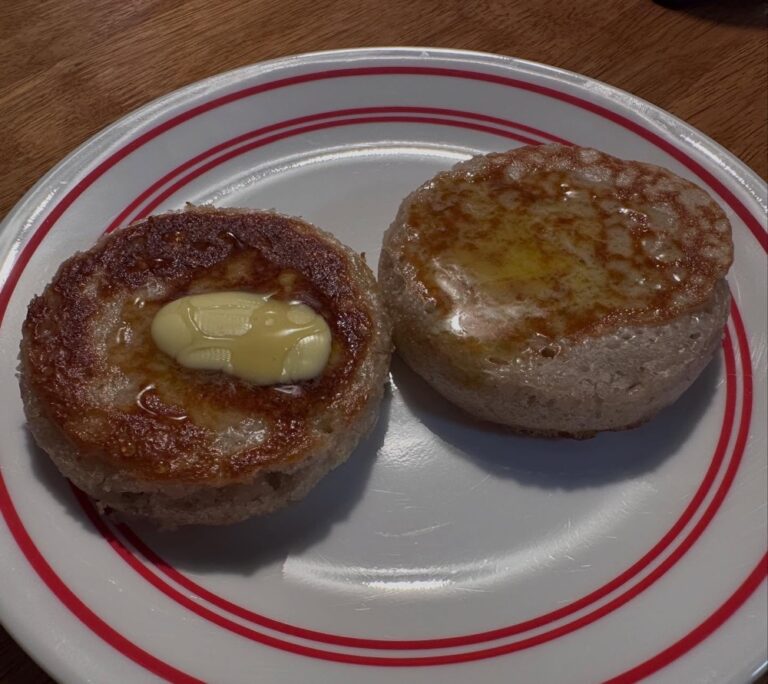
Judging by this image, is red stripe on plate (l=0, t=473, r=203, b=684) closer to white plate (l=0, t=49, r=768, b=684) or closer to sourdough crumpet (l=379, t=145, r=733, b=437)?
white plate (l=0, t=49, r=768, b=684)

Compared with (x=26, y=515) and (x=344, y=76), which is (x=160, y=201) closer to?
(x=344, y=76)

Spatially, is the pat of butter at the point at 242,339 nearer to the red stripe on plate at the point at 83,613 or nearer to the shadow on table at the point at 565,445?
the shadow on table at the point at 565,445

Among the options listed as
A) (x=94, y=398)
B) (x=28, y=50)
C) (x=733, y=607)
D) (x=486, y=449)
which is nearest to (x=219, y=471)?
(x=94, y=398)

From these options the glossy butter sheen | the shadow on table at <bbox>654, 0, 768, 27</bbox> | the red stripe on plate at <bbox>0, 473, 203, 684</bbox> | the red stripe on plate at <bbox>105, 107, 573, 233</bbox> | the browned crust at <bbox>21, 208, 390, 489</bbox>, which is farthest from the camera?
the shadow on table at <bbox>654, 0, 768, 27</bbox>

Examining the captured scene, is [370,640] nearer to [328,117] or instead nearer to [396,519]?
[396,519]

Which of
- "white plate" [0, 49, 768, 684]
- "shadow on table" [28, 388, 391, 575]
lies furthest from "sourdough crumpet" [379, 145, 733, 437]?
"shadow on table" [28, 388, 391, 575]

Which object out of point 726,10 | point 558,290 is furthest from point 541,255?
point 726,10

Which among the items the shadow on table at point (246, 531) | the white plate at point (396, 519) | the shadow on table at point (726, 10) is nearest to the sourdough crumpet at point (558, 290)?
the white plate at point (396, 519)
